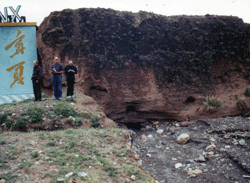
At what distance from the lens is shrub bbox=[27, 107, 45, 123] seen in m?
5.71

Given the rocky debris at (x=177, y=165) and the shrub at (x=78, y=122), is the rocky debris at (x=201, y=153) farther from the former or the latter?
the shrub at (x=78, y=122)

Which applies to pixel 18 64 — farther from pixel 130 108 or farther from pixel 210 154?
pixel 210 154

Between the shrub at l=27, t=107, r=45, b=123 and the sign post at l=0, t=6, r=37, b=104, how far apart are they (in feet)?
15.4

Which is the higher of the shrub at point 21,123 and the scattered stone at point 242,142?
the shrub at point 21,123

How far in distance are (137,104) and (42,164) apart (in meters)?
6.15

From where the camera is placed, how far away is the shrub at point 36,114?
5.71 meters

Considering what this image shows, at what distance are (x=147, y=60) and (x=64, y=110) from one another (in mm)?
4634

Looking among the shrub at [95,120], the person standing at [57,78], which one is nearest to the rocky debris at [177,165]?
the shrub at [95,120]

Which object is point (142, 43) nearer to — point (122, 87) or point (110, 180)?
point (122, 87)

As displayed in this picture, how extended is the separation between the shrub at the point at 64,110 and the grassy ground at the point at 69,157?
1.31 metres

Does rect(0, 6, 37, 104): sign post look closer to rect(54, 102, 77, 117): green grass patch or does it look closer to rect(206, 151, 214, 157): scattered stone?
rect(54, 102, 77, 117): green grass patch

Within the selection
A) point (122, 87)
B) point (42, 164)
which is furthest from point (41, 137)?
point (122, 87)

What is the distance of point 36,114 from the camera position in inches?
229

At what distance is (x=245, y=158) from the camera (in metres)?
5.27
